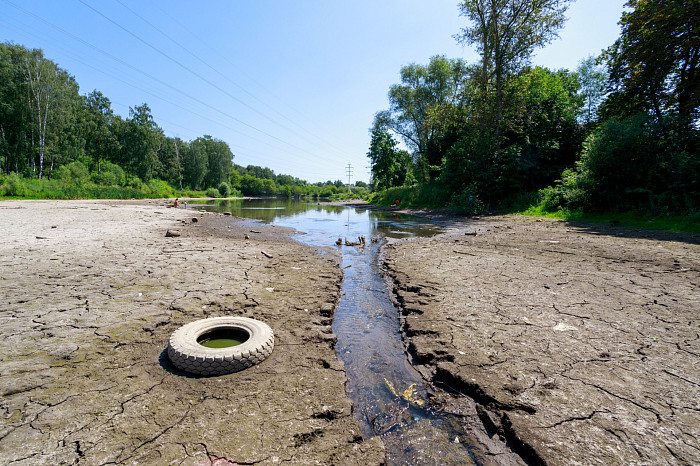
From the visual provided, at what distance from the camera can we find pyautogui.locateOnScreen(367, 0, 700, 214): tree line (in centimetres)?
1320

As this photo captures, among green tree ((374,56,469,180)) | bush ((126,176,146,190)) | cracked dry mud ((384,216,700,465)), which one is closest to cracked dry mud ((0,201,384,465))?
cracked dry mud ((384,216,700,465))

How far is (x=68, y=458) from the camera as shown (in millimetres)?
1777

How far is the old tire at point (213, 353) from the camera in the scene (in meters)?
2.74

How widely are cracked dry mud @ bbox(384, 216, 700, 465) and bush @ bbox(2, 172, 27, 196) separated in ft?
138

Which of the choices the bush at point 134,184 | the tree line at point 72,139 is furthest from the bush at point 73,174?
the bush at point 134,184

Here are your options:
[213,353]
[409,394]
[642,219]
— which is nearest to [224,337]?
[213,353]

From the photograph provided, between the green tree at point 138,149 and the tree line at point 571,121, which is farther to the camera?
the green tree at point 138,149

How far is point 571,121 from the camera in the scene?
72.1 ft

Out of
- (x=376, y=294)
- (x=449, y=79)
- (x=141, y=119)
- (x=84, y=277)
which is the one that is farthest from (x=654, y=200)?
(x=141, y=119)

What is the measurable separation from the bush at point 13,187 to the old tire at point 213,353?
136 feet

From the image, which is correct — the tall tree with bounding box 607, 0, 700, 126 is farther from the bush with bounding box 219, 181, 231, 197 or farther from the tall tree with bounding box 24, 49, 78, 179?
the bush with bounding box 219, 181, 231, 197

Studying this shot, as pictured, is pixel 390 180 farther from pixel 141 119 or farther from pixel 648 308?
pixel 141 119

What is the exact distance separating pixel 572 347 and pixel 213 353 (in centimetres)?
400

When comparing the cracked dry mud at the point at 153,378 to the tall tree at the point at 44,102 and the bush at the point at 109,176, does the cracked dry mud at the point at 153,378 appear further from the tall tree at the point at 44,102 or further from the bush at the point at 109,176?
the bush at the point at 109,176
